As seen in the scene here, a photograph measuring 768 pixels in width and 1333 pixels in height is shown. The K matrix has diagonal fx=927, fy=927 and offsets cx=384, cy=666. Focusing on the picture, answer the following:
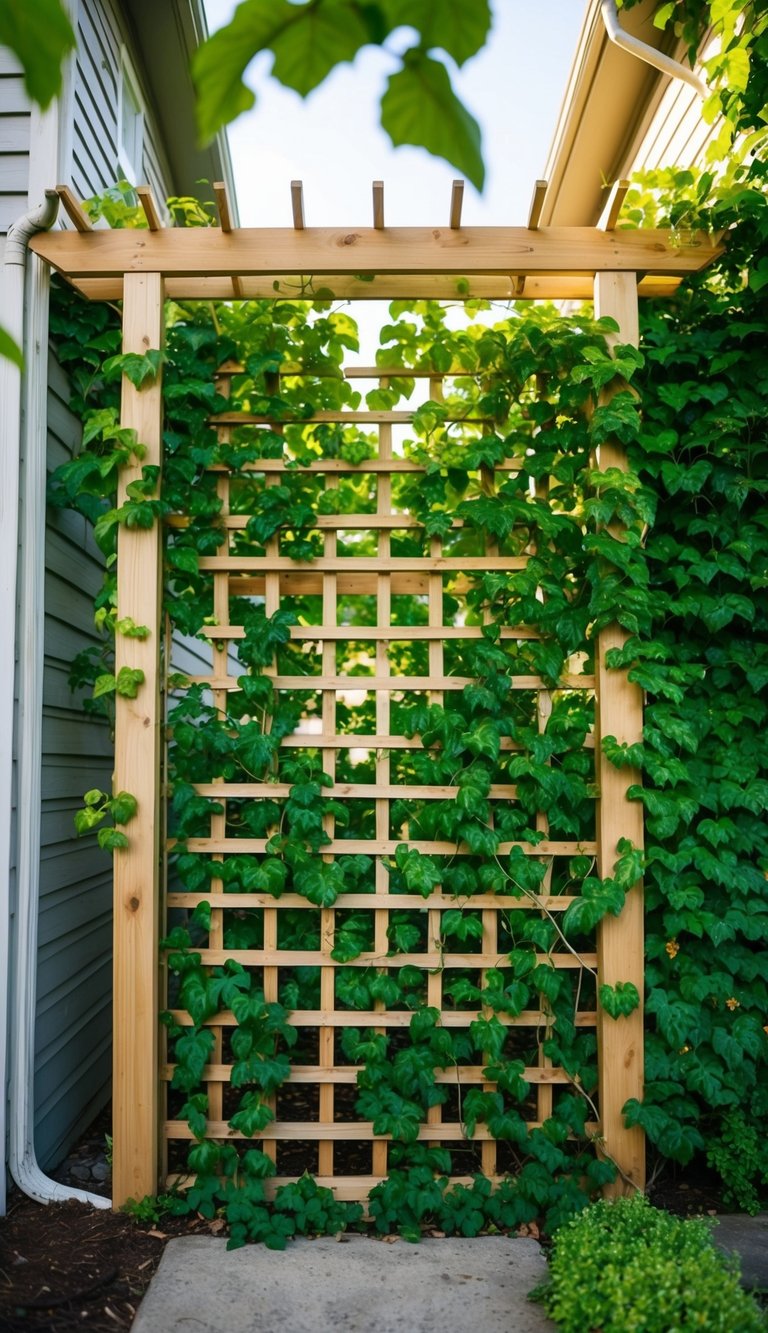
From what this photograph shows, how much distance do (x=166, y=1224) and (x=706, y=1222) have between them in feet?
5.00

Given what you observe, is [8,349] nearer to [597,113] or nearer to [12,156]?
[12,156]

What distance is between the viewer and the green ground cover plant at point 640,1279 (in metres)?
1.94

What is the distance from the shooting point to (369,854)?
114 inches

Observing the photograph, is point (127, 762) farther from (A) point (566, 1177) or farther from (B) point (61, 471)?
(A) point (566, 1177)

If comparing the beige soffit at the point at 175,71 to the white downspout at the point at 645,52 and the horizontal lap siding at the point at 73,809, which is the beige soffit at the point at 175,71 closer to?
the horizontal lap siding at the point at 73,809

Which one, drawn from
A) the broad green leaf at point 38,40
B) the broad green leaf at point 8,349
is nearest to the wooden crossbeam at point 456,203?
the broad green leaf at point 38,40

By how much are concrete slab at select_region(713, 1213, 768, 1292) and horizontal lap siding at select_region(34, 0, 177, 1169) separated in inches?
81.6

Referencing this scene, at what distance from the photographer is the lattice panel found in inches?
111

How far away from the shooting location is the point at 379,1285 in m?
2.39

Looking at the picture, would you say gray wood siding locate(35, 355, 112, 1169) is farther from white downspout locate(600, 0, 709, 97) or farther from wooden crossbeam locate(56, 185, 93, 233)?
white downspout locate(600, 0, 709, 97)

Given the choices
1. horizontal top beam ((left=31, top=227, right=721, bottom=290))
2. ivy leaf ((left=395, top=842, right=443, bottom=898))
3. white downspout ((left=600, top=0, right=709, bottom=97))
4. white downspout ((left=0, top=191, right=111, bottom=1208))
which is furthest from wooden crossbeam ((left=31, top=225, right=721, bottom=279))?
ivy leaf ((left=395, top=842, right=443, bottom=898))

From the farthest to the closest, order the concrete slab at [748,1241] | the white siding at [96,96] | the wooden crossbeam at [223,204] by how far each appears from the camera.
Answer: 1. the white siding at [96,96]
2. the wooden crossbeam at [223,204]
3. the concrete slab at [748,1241]

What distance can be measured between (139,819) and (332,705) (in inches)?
27.1

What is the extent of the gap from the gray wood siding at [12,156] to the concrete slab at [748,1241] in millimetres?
3649
